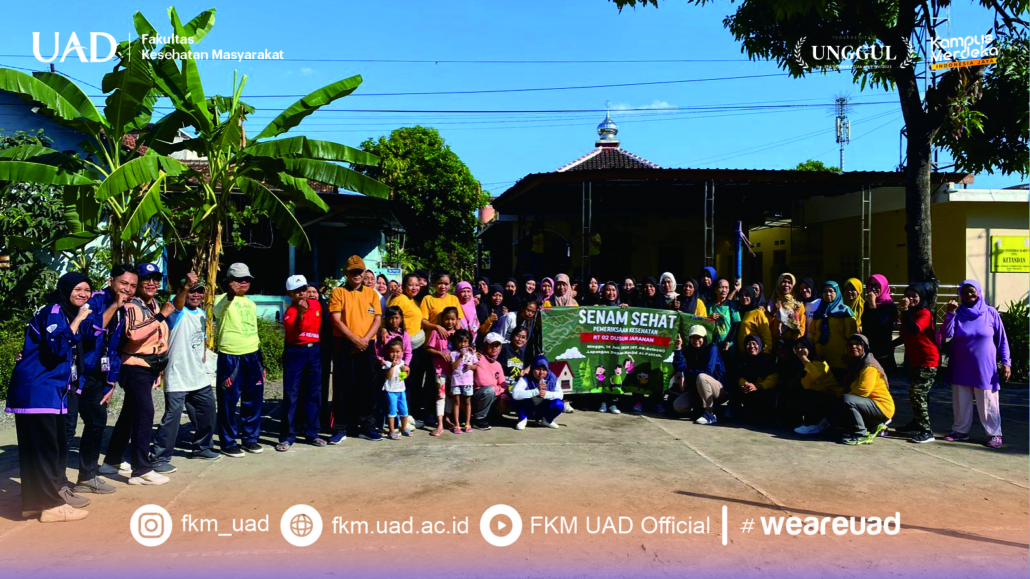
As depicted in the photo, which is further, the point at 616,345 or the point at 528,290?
the point at 528,290

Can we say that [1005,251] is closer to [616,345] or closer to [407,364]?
[616,345]

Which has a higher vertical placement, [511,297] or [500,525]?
[511,297]

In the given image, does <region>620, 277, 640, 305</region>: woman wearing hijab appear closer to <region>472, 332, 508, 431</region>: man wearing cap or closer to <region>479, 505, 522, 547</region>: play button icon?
<region>472, 332, 508, 431</region>: man wearing cap

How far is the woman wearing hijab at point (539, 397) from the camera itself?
27.0 feet

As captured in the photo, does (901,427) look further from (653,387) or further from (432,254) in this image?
(432,254)

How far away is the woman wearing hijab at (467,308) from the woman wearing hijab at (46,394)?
14.2 feet

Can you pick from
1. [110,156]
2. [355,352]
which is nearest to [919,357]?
[355,352]

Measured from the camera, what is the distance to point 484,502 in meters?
5.44

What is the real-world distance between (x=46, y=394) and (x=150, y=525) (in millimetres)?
1122

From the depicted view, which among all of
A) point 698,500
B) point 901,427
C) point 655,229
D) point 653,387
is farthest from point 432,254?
point 698,500

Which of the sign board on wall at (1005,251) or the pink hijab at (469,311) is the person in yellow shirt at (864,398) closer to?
the pink hijab at (469,311)

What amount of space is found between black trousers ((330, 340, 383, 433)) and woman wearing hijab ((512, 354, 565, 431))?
1.63m

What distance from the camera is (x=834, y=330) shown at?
808 centimetres

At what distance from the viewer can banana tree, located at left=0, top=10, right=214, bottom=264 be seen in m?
8.33
